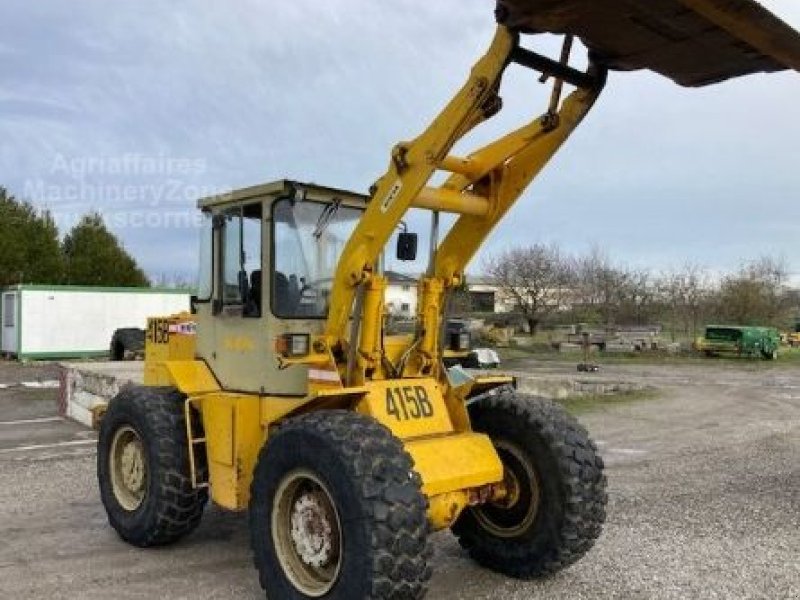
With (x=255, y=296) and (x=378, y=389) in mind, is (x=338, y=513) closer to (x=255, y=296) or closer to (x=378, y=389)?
(x=378, y=389)

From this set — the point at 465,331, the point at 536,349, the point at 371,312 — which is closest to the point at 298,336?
the point at 371,312

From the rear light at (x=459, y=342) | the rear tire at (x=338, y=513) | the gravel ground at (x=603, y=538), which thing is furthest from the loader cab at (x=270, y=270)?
the gravel ground at (x=603, y=538)

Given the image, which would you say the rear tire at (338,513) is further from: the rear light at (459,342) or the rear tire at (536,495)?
the rear light at (459,342)

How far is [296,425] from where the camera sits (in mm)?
4828

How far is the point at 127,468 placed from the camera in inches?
259

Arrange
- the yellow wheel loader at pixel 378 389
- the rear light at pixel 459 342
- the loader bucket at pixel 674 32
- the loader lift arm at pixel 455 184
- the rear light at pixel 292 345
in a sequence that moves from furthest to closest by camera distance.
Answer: the rear light at pixel 459 342, the rear light at pixel 292 345, the loader lift arm at pixel 455 184, the yellow wheel loader at pixel 378 389, the loader bucket at pixel 674 32

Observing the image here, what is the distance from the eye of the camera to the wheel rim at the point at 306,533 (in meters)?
4.73

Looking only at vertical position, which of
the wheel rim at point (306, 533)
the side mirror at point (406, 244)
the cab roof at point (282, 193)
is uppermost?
the cab roof at point (282, 193)

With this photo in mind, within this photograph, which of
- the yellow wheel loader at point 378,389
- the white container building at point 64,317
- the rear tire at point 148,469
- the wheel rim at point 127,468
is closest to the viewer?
the yellow wheel loader at point 378,389

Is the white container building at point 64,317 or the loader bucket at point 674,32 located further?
the white container building at point 64,317

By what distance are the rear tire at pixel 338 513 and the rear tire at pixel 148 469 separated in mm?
1188

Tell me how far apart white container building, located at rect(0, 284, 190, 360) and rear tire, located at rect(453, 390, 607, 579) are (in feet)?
80.3

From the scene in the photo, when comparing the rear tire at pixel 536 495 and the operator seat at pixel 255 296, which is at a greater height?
the operator seat at pixel 255 296

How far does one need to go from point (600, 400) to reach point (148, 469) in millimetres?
13345
